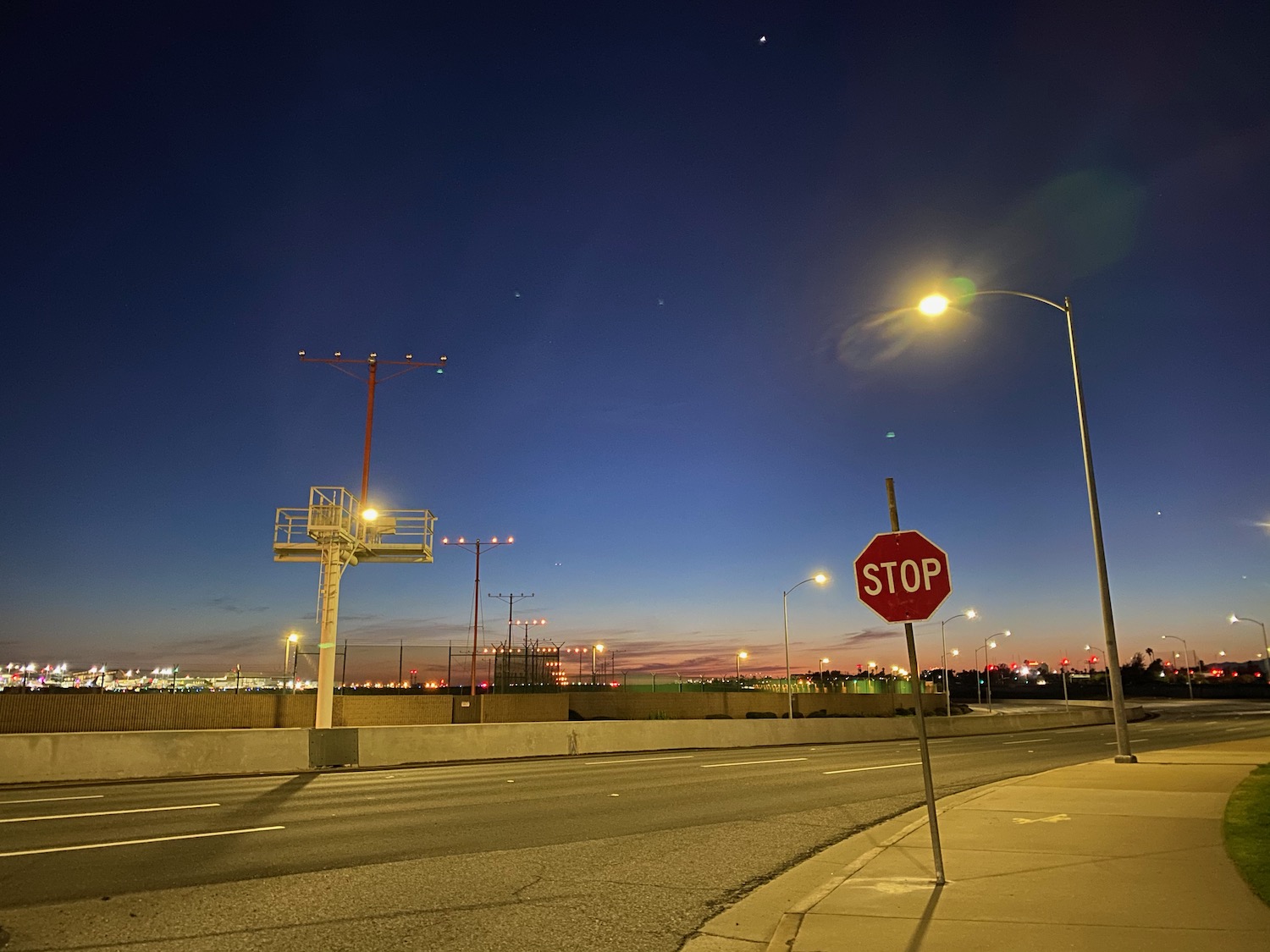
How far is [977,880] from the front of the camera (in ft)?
23.4

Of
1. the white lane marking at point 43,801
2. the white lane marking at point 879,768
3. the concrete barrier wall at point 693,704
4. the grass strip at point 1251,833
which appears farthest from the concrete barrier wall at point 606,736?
the grass strip at point 1251,833

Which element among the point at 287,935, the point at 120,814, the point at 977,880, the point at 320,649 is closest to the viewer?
the point at 287,935

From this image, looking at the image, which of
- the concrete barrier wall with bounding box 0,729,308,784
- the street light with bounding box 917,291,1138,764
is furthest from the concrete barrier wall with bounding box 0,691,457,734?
the street light with bounding box 917,291,1138,764

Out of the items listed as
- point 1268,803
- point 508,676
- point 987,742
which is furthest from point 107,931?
point 508,676

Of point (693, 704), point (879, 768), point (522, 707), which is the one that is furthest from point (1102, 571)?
point (693, 704)

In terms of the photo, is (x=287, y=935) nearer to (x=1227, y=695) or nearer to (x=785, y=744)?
(x=785, y=744)

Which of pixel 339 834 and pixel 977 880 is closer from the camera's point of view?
pixel 977 880

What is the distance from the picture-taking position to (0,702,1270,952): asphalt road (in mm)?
6363

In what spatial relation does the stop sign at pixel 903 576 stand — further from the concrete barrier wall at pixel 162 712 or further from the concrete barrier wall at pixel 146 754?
the concrete barrier wall at pixel 162 712

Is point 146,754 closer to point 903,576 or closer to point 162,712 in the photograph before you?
point 162,712

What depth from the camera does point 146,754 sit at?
1809 centimetres

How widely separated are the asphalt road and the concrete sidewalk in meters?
0.64

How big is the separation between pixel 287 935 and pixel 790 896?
4.02 meters

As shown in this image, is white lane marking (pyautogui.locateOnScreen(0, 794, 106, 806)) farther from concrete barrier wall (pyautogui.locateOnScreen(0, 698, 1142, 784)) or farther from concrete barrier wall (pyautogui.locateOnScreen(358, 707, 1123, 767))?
concrete barrier wall (pyautogui.locateOnScreen(358, 707, 1123, 767))
